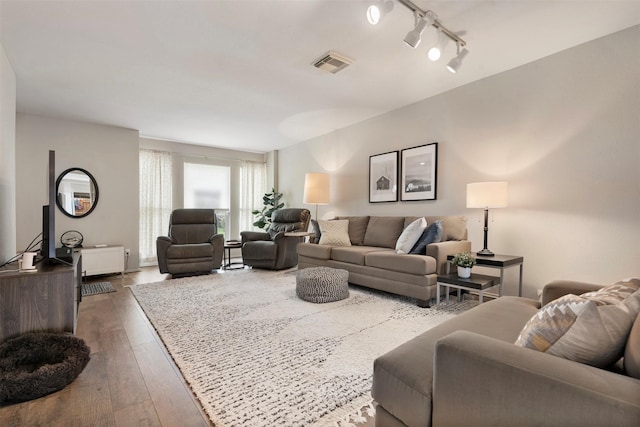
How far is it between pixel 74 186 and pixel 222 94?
9.44 ft

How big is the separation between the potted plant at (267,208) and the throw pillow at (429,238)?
11.5ft

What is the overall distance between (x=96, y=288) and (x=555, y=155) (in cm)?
533

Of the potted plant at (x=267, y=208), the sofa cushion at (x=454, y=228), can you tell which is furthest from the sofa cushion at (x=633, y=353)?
the potted plant at (x=267, y=208)

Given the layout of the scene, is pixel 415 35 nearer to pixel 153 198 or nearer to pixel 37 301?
pixel 37 301

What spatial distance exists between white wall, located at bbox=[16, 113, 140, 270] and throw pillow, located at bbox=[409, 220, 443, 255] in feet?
14.8

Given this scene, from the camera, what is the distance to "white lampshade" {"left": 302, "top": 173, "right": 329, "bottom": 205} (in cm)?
484

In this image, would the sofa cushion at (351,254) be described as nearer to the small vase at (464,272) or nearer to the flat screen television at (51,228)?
the small vase at (464,272)

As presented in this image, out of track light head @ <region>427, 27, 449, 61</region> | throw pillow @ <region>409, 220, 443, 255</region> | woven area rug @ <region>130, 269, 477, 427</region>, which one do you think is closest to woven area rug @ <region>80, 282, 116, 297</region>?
woven area rug @ <region>130, 269, 477, 427</region>

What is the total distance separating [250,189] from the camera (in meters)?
6.73

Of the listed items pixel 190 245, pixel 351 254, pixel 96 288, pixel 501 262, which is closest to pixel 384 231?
pixel 351 254

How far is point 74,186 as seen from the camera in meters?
4.46

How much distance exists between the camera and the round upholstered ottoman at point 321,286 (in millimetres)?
3035

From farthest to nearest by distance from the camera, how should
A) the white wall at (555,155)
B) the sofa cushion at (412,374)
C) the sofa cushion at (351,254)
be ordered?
the sofa cushion at (351,254) → the white wall at (555,155) → the sofa cushion at (412,374)

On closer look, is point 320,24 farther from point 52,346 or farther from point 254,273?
point 254,273
